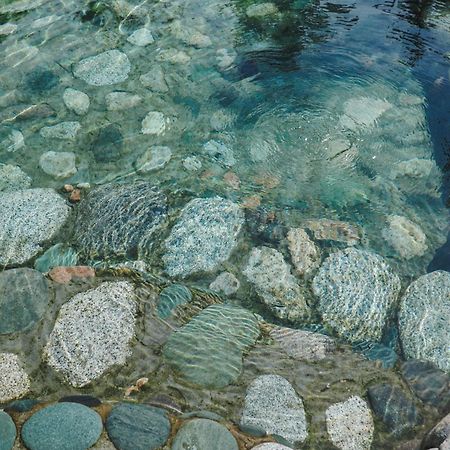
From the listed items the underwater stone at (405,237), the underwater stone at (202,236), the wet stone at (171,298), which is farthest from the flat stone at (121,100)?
the underwater stone at (405,237)

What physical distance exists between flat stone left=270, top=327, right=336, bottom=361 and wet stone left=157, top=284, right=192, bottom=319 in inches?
31.2

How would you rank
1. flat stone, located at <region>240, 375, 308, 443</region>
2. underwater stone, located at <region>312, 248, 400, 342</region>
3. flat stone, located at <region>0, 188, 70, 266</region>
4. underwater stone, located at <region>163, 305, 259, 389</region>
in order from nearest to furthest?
flat stone, located at <region>240, 375, 308, 443</region> → underwater stone, located at <region>163, 305, 259, 389</region> → underwater stone, located at <region>312, 248, 400, 342</region> → flat stone, located at <region>0, 188, 70, 266</region>

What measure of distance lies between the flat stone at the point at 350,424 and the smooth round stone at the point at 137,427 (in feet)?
3.86

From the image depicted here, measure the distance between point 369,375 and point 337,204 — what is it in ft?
6.23

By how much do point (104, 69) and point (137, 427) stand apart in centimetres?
478

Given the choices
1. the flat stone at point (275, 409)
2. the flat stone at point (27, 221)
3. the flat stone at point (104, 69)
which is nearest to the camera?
the flat stone at point (275, 409)

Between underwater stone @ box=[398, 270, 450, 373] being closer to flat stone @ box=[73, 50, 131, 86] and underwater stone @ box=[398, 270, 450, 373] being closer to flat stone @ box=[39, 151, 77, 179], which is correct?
flat stone @ box=[39, 151, 77, 179]

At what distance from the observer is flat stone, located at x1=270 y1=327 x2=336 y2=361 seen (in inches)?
154

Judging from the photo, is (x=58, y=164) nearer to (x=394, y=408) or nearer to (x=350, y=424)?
(x=350, y=424)

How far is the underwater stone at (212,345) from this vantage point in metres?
3.64

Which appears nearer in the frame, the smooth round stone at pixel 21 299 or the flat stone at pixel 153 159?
the smooth round stone at pixel 21 299

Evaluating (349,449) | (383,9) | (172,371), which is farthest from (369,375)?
(383,9)

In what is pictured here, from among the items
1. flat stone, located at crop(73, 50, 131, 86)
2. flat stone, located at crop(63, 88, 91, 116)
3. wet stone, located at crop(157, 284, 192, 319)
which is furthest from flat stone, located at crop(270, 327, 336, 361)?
flat stone, located at crop(73, 50, 131, 86)

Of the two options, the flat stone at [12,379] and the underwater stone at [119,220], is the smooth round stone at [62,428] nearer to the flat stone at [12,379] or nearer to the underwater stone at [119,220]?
the flat stone at [12,379]
